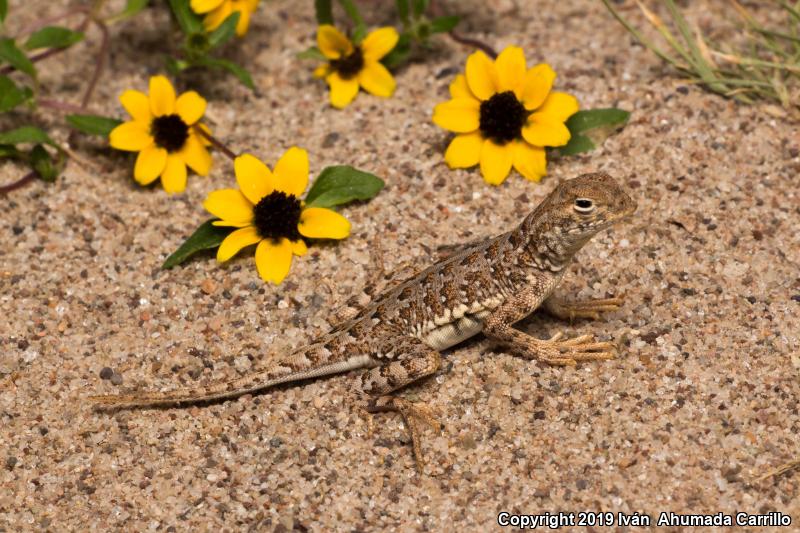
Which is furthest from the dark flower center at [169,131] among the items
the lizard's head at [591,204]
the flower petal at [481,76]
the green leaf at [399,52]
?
the lizard's head at [591,204]

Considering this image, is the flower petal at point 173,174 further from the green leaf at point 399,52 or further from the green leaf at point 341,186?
the green leaf at point 399,52

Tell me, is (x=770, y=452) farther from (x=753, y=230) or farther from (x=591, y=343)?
(x=753, y=230)

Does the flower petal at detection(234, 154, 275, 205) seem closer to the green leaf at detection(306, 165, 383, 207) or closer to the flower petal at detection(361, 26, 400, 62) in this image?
the green leaf at detection(306, 165, 383, 207)

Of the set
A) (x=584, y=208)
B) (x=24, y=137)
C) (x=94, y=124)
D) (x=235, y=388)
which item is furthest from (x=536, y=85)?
(x=24, y=137)

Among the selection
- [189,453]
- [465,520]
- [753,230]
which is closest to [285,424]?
[189,453]

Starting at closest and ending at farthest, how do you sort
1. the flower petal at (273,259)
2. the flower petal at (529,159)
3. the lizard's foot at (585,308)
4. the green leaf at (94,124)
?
the lizard's foot at (585,308)
the flower petal at (273,259)
the flower petal at (529,159)
the green leaf at (94,124)

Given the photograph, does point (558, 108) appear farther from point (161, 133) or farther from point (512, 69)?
point (161, 133)
